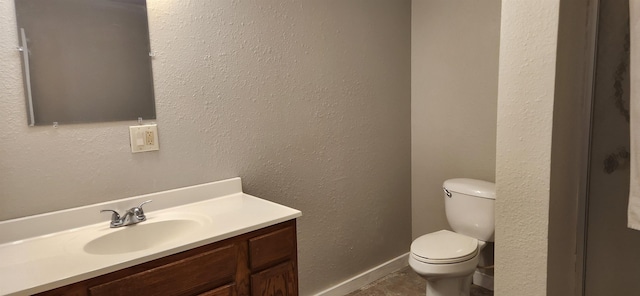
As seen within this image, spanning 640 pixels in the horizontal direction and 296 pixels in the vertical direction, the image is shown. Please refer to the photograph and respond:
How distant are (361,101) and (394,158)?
517 millimetres

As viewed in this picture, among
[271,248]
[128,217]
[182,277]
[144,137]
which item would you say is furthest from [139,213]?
[271,248]

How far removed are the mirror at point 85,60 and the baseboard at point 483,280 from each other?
7.08ft

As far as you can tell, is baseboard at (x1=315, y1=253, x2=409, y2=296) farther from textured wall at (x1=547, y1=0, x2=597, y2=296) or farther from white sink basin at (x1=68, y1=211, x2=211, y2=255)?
textured wall at (x1=547, y1=0, x2=597, y2=296)

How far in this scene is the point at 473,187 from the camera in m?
2.18

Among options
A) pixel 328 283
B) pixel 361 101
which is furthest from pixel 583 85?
pixel 328 283

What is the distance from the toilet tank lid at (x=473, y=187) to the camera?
2.10 meters

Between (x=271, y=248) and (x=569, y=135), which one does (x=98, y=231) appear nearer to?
(x=271, y=248)

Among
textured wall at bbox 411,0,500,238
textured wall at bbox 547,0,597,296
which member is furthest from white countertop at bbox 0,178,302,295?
textured wall at bbox 411,0,500,238

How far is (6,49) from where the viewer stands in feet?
4.20

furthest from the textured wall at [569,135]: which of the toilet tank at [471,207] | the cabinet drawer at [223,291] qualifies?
the cabinet drawer at [223,291]

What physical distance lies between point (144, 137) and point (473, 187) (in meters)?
1.74

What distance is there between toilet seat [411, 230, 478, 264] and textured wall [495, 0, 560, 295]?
28.2 inches

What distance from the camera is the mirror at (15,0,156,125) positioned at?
52.4 inches

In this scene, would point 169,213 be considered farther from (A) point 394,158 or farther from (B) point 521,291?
(A) point 394,158
